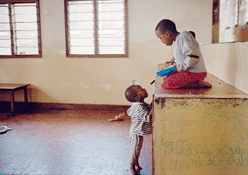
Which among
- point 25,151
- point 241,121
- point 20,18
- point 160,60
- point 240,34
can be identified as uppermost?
point 20,18

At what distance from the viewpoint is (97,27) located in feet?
16.7

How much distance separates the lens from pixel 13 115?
4.91m

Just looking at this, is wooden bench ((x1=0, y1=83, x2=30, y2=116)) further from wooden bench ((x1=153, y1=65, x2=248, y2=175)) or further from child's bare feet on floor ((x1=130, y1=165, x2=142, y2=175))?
wooden bench ((x1=153, y1=65, x2=248, y2=175))

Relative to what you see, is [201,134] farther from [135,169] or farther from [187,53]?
[135,169]

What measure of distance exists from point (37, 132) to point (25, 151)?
2.53ft

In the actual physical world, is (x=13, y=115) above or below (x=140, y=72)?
below

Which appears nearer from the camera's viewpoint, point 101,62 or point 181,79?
point 181,79

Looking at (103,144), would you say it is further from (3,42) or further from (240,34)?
(3,42)

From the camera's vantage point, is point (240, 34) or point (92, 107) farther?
point (92, 107)

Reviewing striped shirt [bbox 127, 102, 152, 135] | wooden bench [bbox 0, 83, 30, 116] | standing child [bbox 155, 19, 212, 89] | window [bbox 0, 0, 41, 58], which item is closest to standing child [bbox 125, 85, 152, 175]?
striped shirt [bbox 127, 102, 152, 135]

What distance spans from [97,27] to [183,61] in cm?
345

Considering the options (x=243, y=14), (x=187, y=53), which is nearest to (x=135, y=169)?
(x=187, y=53)

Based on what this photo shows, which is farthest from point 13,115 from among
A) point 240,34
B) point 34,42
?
point 240,34

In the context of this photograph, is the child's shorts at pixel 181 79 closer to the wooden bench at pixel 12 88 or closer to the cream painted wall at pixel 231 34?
the cream painted wall at pixel 231 34
